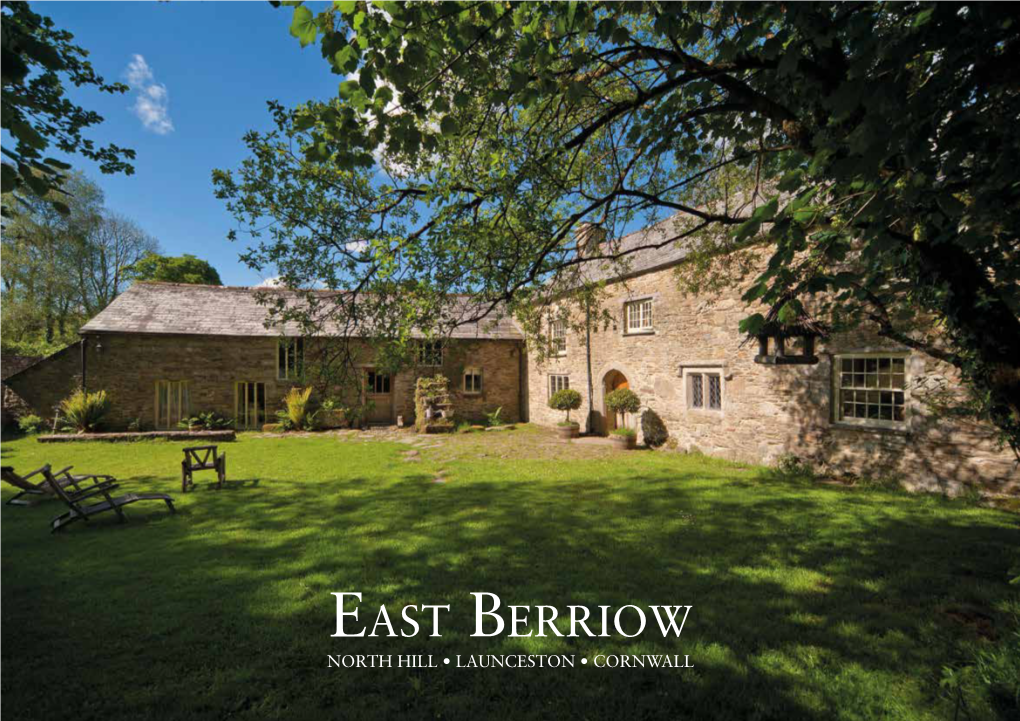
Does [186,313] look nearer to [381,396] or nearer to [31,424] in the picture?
[31,424]

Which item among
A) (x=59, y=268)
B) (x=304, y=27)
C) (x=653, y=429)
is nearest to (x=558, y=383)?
(x=653, y=429)

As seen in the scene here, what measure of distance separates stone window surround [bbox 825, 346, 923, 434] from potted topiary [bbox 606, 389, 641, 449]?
5.61m

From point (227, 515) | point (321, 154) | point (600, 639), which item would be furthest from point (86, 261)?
point (600, 639)

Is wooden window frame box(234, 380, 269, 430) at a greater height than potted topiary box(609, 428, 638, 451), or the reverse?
wooden window frame box(234, 380, 269, 430)

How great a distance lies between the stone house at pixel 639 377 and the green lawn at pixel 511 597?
1.28 metres

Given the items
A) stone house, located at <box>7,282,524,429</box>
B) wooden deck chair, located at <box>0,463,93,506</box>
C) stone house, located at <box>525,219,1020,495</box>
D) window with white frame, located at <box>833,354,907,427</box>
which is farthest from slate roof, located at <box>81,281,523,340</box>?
window with white frame, located at <box>833,354,907,427</box>

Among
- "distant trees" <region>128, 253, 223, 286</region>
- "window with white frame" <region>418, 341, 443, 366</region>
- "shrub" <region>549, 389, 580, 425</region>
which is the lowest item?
"shrub" <region>549, 389, 580, 425</region>

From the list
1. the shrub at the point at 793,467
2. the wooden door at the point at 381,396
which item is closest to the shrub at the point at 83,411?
the wooden door at the point at 381,396

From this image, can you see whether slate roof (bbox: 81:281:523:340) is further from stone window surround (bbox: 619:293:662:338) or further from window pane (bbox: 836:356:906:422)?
window pane (bbox: 836:356:906:422)

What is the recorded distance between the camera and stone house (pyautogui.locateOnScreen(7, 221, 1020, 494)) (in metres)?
7.68

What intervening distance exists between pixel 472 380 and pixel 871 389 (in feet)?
50.5

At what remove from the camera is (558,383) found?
738 inches

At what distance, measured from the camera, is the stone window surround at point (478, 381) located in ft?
67.7

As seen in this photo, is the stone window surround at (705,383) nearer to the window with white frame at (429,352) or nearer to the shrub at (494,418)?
the window with white frame at (429,352)
